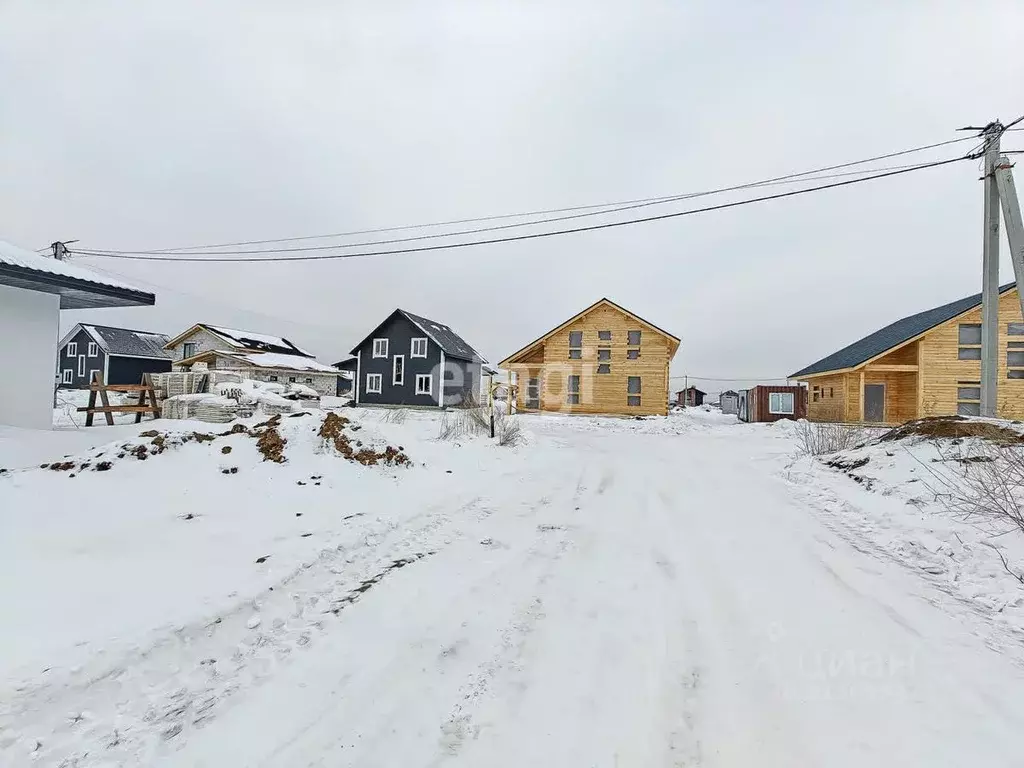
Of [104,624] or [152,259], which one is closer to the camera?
[104,624]

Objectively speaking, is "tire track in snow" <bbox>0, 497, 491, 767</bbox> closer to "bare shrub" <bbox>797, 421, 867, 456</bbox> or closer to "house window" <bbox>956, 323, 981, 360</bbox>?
"bare shrub" <bbox>797, 421, 867, 456</bbox>

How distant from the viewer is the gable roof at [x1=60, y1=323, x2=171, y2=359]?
37.5m

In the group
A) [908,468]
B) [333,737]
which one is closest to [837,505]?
[908,468]

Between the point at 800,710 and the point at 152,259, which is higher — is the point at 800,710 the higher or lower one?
the lower one

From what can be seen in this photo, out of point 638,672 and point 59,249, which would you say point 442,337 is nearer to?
point 59,249

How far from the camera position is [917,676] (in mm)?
2863

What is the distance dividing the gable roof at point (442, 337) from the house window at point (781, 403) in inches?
911

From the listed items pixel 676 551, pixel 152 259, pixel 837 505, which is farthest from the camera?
pixel 152 259

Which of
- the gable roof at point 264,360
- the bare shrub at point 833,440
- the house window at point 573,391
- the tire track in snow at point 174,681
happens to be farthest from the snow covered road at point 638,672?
the gable roof at point 264,360

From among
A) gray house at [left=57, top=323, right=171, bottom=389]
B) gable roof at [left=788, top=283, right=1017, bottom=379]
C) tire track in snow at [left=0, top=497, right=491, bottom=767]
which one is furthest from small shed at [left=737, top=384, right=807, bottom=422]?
gray house at [left=57, top=323, right=171, bottom=389]

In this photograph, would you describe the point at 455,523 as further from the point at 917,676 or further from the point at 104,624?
the point at 917,676

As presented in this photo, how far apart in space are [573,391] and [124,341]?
4001 centimetres

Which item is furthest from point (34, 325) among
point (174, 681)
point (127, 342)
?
point (127, 342)

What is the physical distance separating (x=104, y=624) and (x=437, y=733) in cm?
259
